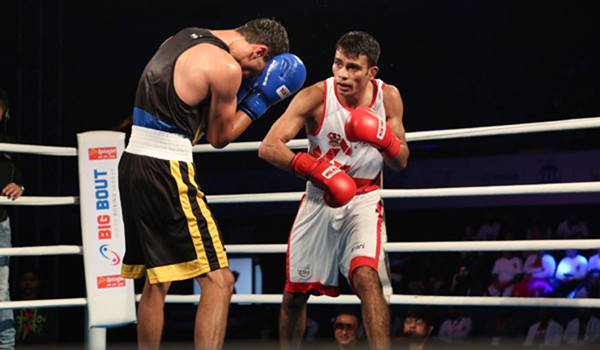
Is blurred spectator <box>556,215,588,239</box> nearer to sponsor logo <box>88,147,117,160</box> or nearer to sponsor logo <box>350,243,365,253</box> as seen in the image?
sponsor logo <box>350,243,365,253</box>

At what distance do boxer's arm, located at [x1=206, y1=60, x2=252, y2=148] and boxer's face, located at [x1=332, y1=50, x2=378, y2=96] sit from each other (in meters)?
0.58

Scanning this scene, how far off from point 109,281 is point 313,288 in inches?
36.8

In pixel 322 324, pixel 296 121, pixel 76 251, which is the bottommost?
pixel 322 324

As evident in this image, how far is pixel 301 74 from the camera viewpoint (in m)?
2.38

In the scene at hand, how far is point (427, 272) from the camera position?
7012mm

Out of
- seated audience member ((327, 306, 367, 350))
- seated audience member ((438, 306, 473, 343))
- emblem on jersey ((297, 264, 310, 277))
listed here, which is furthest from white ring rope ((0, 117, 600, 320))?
seated audience member ((438, 306, 473, 343))

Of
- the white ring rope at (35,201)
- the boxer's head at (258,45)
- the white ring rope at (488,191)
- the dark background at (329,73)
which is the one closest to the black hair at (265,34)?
the boxer's head at (258,45)

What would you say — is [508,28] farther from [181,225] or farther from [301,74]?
[181,225]

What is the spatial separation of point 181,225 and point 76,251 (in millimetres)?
1014

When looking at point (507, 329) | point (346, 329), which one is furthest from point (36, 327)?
point (507, 329)

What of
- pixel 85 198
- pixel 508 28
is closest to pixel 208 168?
pixel 508 28

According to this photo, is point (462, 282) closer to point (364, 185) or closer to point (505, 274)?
point (505, 274)

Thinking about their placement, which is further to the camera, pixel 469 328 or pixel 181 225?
pixel 469 328

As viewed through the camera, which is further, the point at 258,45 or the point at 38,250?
the point at 38,250
